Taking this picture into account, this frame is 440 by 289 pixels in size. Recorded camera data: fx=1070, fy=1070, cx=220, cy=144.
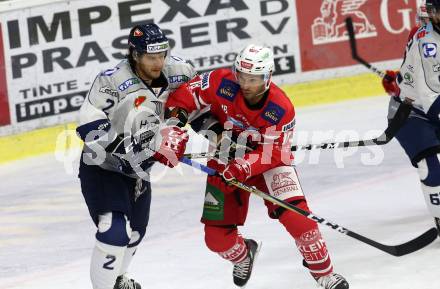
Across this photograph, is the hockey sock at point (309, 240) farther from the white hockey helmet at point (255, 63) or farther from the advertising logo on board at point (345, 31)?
the advertising logo on board at point (345, 31)

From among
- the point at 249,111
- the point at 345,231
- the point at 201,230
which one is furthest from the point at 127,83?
the point at 201,230

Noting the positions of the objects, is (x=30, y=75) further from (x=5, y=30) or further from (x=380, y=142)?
(x=380, y=142)

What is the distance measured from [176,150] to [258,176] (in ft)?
1.61

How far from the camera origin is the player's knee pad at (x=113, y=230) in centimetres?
532

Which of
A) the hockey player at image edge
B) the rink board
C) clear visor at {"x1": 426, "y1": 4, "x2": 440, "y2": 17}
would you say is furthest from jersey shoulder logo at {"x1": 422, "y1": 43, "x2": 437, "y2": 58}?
the rink board

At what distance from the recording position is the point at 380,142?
6.50 m

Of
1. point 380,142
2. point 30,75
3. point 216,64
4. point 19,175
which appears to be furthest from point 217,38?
point 380,142

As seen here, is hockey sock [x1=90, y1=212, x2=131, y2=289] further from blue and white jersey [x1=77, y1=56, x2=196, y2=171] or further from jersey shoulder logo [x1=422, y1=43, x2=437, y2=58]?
jersey shoulder logo [x1=422, y1=43, x2=437, y2=58]

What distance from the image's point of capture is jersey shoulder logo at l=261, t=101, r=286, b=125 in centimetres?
553

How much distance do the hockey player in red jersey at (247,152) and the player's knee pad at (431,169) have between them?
38.1 inches

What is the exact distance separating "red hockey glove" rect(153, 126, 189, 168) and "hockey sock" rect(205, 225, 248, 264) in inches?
18.0

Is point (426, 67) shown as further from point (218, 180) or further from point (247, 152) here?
point (218, 180)

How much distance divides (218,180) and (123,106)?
0.65 metres

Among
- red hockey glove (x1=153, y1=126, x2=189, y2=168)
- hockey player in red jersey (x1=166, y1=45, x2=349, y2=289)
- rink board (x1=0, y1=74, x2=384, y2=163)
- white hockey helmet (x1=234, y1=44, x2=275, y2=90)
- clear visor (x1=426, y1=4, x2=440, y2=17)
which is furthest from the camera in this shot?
rink board (x1=0, y1=74, x2=384, y2=163)
